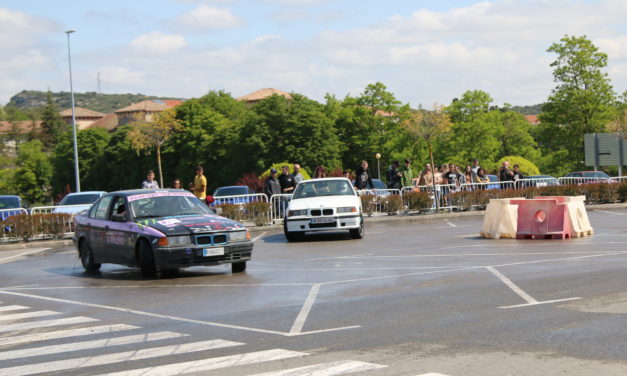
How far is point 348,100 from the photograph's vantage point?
103m

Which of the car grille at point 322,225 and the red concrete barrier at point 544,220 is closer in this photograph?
the red concrete barrier at point 544,220

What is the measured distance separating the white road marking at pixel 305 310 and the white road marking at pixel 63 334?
183cm

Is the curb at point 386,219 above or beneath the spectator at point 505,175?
beneath

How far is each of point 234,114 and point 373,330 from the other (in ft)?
345

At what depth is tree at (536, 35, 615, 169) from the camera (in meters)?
74.3

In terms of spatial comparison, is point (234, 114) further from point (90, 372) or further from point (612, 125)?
point (90, 372)

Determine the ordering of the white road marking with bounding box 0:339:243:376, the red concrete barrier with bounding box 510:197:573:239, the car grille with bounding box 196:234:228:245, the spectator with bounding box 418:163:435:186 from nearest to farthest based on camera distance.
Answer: the white road marking with bounding box 0:339:243:376 < the car grille with bounding box 196:234:228:245 < the red concrete barrier with bounding box 510:197:573:239 < the spectator with bounding box 418:163:435:186

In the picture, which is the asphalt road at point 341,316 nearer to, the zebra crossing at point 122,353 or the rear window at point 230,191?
the zebra crossing at point 122,353

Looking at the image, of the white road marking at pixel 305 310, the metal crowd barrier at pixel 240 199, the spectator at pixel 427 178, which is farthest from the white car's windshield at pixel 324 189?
the white road marking at pixel 305 310

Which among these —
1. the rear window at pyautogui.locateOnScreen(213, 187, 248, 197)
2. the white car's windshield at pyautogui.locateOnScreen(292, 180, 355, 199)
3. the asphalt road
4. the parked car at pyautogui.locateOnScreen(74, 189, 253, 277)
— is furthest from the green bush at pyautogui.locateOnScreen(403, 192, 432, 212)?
the parked car at pyautogui.locateOnScreen(74, 189, 253, 277)

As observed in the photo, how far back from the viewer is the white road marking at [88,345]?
8.20 m

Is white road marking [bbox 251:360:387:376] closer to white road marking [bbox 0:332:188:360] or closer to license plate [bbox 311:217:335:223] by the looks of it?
white road marking [bbox 0:332:188:360]

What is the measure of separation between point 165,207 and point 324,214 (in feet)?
22.0

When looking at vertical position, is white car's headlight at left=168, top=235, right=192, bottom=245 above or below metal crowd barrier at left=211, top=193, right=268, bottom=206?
below
